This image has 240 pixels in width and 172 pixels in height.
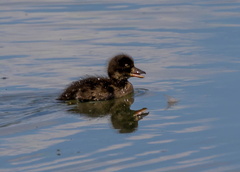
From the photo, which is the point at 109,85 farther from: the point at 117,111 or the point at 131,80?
the point at 131,80

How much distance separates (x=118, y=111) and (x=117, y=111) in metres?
0.01

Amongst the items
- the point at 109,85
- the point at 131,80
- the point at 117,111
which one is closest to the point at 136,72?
the point at 109,85

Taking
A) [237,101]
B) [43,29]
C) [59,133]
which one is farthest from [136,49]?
[59,133]

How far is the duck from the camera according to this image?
10.8 m

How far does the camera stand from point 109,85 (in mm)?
11211

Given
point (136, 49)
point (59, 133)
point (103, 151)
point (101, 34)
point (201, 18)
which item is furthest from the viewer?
point (201, 18)

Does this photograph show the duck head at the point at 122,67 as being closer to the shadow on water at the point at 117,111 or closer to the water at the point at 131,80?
the water at the point at 131,80

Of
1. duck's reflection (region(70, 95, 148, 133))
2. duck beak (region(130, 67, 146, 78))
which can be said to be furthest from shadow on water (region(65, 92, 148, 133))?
duck beak (region(130, 67, 146, 78))

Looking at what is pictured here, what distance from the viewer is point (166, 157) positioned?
7848mm

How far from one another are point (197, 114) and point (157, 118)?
481 millimetres

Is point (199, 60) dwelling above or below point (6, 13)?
below

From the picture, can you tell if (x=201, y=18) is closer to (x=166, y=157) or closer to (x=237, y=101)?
(x=237, y=101)

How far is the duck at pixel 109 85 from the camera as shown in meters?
10.8

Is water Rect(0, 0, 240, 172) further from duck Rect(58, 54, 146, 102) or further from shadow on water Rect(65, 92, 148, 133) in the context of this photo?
duck Rect(58, 54, 146, 102)
